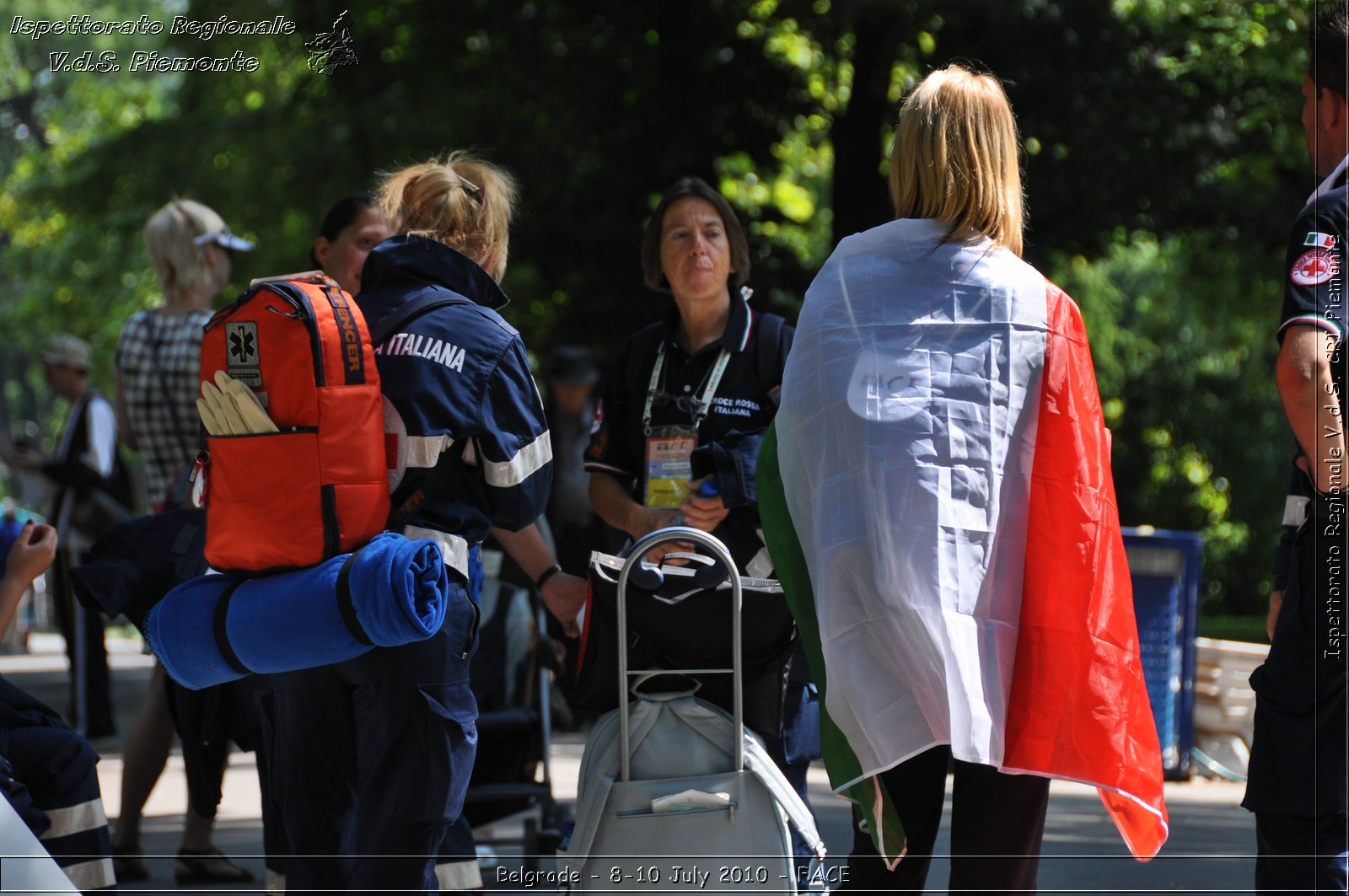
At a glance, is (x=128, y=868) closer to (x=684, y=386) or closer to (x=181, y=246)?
(x=181, y=246)

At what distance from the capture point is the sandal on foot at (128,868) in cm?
575

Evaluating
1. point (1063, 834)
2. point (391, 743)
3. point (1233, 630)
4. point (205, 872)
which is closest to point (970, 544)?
point (391, 743)

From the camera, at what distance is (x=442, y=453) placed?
12.0 ft

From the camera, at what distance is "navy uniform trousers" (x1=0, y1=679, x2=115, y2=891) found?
385cm

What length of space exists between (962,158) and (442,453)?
1.40 meters

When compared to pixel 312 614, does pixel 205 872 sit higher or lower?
lower

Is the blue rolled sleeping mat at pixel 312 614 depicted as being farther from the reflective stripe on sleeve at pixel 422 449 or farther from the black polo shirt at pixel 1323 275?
the black polo shirt at pixel 1323 275

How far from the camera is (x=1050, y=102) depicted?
10.8 meters

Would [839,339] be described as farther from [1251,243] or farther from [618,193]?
[1251,243]

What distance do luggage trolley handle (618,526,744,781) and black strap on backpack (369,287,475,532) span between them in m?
0.50

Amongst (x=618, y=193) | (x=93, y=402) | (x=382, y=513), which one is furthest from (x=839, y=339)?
(x=618, y=193)

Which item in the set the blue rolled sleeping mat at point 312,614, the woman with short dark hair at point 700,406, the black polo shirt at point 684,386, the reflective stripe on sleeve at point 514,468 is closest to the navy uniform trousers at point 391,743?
the blue rolled sleeping mat at point 312,614

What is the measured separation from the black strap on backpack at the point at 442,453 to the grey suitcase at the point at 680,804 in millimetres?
508

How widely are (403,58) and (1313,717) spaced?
367 inches
